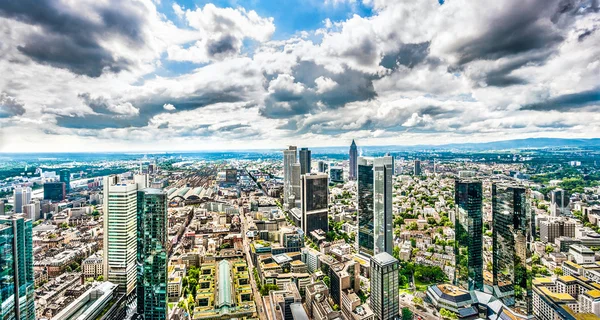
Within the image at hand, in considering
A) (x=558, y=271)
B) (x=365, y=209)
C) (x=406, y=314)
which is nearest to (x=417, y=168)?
(x=365, y=209)

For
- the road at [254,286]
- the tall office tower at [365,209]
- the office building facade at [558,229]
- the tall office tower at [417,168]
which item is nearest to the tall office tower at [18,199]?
the road at [254,286]

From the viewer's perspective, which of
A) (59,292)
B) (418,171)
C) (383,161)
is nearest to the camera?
(59,292)

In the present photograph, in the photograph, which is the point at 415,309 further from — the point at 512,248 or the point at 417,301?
the point at 512,248

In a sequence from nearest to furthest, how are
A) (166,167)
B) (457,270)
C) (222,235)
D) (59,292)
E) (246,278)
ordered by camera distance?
(59,292), (246,278), (457,270), (222,235), (166,167)

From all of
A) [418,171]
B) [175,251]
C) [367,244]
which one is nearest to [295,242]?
[367,244]

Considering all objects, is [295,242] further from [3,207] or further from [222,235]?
[3,207]
